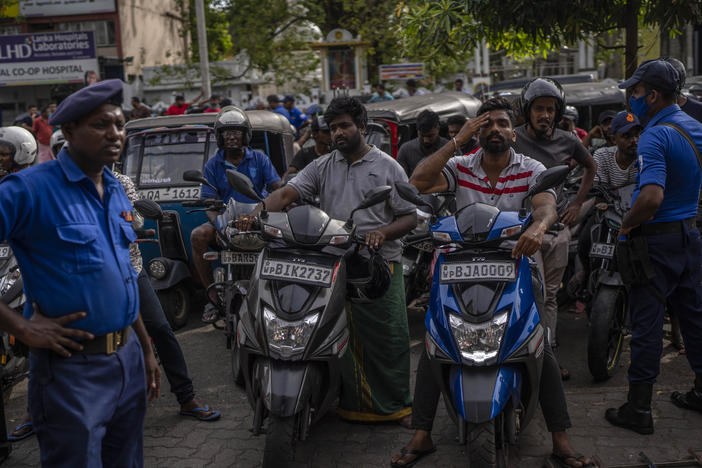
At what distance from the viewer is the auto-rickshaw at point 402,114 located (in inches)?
344

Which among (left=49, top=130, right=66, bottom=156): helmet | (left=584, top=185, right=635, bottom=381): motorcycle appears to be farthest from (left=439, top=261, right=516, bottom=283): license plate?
(left=49, top=130, right=66, bottom=156): helmet

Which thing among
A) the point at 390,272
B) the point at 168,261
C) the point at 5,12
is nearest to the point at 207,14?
the point at 5,12

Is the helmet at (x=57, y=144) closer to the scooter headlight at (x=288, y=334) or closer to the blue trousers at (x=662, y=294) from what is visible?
the scooter headlight at (x=288, y=334)

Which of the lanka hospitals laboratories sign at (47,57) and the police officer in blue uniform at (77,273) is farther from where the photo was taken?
the lanka hospitals laboratories sign at (47,57)

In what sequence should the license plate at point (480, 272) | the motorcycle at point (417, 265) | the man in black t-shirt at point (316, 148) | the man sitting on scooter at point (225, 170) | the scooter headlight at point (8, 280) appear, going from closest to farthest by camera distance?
the license plate at point (480, 272) < the scooter headlight at point (8, 280) < the motorcycle at point (417, 265) < the man sitting on scooter at point (225, 170) < the man in black t-shirt at point (316, 148)

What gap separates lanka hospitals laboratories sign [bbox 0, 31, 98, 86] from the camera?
1180 inches

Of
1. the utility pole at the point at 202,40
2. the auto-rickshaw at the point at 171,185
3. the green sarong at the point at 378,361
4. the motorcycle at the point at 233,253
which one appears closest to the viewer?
the green sarong at the point at 378,361

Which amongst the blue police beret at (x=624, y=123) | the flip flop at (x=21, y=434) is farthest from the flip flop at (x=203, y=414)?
the blue police beret at (x=624, y=123)

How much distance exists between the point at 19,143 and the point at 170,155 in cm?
254

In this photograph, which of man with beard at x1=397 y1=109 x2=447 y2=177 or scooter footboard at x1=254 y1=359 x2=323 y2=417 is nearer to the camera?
scooter footboard at x1=254 y1=359 x2=323 y2=417

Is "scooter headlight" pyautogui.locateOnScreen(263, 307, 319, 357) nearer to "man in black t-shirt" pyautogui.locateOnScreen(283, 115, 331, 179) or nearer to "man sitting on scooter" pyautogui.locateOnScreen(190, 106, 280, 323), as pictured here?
"man sitting on scooter" pyautogui.locateOnScreen(190, 106, 280, 323)

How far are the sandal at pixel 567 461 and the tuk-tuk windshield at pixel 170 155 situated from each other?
4841mm

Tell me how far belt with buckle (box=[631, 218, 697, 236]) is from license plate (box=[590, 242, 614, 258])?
3.06 ft

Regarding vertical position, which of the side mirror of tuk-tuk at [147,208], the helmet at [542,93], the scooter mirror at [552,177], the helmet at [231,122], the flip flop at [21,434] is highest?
the helmet at [542,93]
